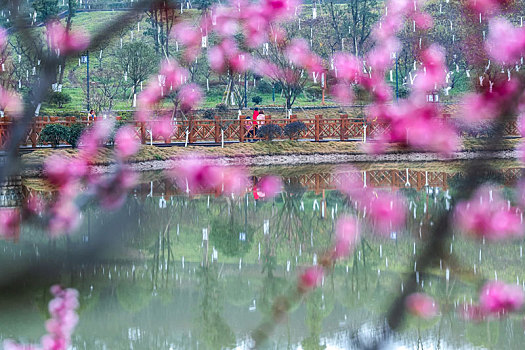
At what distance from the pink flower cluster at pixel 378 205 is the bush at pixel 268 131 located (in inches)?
206

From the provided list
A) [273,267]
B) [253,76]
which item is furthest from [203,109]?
[273,267]

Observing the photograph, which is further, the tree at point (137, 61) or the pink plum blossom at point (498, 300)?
the tree at point (137, 61)

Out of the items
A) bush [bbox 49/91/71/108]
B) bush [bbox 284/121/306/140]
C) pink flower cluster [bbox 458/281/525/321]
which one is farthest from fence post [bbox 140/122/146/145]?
pink flower cluster [bbox 458/281/525/321]

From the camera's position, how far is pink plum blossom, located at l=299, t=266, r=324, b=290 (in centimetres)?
422

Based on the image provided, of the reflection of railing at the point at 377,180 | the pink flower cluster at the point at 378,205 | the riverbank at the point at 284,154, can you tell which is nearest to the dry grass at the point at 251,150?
the riverbank at the point at 284,154

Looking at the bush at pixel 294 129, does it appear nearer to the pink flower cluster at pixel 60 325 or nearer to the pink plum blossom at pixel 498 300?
the pink plum blossom at pixel 498 300

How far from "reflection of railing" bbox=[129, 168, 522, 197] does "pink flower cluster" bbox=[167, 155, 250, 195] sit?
1.37 feet

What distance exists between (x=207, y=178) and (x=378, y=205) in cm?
368

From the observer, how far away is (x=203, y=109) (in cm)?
2894

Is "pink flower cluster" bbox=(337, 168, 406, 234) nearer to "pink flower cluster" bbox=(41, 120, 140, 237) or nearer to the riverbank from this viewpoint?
"pink flower cluster" bbox=(41, 120, 140, 237)

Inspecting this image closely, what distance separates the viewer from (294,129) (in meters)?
18.5

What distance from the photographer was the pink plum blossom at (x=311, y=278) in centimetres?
422

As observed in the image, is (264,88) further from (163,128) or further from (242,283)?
(242,283)

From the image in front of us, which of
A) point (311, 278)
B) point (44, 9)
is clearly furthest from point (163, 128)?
point (311, 278)
